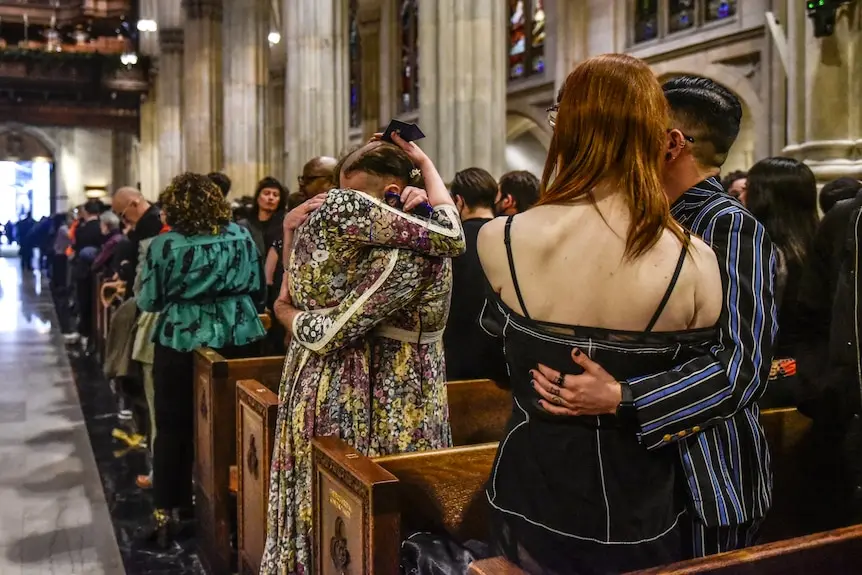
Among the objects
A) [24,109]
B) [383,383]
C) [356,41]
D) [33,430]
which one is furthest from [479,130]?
[24,109]

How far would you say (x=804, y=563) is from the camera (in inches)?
65.8

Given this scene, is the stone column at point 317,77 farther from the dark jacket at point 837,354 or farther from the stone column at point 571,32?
the dark jacket at point 837,354

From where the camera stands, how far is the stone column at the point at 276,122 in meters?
23.2

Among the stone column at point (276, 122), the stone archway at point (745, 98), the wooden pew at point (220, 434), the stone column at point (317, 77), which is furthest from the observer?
the stone column at point (276, 122)

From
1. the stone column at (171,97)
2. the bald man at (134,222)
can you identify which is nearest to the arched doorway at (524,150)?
the stone column at (171,97)

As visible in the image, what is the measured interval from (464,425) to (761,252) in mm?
2016

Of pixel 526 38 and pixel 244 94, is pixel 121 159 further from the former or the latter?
pixel 526 38

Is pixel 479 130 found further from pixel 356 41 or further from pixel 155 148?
pixel 155 148

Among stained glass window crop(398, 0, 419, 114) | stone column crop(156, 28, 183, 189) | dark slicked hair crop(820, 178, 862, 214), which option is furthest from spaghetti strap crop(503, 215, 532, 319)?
stone column crop(156, 28, 183, 189)

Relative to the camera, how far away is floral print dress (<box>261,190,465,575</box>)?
245cm

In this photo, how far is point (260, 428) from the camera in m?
A: 3.36

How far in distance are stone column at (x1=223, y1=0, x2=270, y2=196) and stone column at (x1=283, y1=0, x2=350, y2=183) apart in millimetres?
3885

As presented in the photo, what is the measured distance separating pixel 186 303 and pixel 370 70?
693 inches

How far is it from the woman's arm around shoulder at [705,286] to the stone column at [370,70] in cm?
1961
